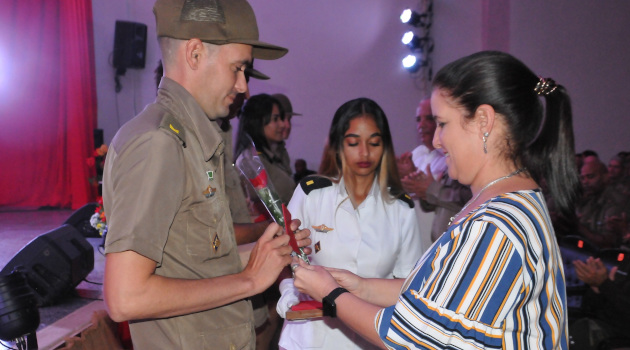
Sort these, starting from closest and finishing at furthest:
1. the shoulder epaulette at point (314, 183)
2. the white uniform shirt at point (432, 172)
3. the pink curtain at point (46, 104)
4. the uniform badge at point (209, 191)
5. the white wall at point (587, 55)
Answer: the uniform badge at point (209, 191)
the shoulder epaulette at point (314, 183)
the white uniform shirt at point (432, 172)
the white wall at point (587, 55)
the pink curtain at point (46, 104)

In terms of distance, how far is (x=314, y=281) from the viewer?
4.75ft

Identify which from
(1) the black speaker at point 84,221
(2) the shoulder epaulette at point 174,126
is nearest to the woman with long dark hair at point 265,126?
(1) the black speaker at point 84,221

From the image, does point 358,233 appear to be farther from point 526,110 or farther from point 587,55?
point 587,55

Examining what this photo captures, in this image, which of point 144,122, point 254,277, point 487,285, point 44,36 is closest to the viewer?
point 487,285

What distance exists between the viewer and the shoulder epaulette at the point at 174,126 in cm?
121

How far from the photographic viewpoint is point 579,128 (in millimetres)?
7121

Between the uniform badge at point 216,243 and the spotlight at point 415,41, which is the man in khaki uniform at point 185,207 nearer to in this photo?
the uniform badge at point 216,243

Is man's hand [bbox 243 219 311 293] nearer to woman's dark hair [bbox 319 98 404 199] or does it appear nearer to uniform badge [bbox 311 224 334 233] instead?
uniform badge [bbox 311 224 334 233]

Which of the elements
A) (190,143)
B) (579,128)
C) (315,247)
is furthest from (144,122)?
(579,128)

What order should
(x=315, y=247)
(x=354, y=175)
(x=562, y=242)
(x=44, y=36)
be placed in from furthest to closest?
(x=44, y=36), (x=562, y=242), (x=354, y=175), (x=315, y=247)

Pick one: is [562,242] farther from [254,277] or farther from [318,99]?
[318,99]

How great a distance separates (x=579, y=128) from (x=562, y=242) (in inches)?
148

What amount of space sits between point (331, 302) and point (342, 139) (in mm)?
1202

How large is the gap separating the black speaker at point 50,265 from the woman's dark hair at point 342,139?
2068 millimetres
